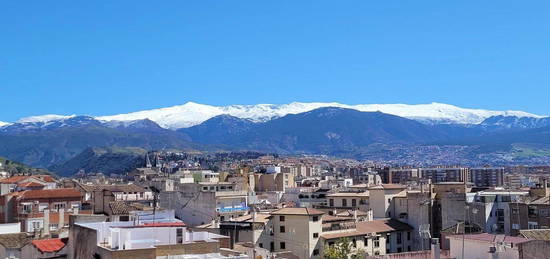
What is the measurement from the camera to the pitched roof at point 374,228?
194 feet

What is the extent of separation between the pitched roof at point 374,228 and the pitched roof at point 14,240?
25.2 meters

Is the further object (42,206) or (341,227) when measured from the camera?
(42,206)

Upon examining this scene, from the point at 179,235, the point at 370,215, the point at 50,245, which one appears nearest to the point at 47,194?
the point at 370,215

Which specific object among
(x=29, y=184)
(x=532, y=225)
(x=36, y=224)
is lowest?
(x=532, y=225)

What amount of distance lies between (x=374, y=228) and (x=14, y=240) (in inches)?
1273

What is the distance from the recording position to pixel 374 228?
206 feet

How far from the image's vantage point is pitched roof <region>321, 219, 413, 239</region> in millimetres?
59097

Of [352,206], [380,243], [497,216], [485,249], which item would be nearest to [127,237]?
[485,249]

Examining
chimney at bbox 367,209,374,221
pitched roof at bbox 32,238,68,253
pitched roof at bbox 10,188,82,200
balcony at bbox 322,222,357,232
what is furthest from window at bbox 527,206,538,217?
pitched roof at bbox 10,188,82,200

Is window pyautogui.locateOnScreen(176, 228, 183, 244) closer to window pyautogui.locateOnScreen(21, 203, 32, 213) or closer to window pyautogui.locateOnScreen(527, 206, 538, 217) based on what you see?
window pyautogui.locateOnScreen(527, 206, 538, 217)

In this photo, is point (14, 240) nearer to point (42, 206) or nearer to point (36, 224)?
point (36, 224)

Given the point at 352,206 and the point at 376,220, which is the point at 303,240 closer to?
the point at 376,220

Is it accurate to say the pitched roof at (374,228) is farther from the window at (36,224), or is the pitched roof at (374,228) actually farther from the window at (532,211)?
the window at (36,224)

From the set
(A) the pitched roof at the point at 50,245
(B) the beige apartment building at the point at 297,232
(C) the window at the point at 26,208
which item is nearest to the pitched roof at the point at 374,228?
(B) the beige apartment building at the point at 297,232
